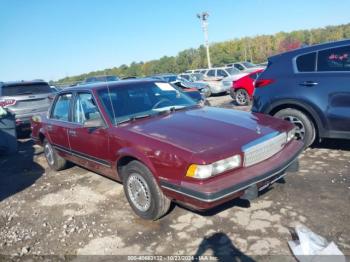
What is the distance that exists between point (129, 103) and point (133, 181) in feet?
3.78

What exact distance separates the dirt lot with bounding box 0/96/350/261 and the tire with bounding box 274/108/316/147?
316 mm

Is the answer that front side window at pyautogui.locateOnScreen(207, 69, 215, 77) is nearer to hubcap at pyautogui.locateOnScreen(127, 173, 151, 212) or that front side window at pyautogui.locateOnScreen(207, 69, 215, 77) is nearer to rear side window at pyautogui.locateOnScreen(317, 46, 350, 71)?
rear side window at pyautogui.locateOnScreen(317, 46, 350, 71)

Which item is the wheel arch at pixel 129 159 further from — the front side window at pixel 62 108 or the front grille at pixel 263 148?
the front side window at pixel 62 108

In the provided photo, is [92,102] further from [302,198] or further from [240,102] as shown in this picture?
[240,102]

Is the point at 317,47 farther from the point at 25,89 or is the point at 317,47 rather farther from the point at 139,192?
the point at 25,89

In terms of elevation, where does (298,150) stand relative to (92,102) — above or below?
below

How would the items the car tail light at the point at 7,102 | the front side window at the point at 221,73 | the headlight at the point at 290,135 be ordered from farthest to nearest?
the front side window at the point at 221,73 → the car tail light at the point at 7,102 → the headlight at the point at 290,135

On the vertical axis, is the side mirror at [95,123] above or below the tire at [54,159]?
above

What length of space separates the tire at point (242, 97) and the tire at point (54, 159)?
26.5 ft

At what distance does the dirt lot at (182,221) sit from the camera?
3387 millimetres

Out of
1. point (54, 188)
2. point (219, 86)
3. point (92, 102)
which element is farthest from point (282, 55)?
point (219, 86)

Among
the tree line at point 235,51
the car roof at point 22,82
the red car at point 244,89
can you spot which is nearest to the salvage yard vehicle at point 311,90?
the red car at point 244,89

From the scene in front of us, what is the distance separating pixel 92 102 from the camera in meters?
4.73

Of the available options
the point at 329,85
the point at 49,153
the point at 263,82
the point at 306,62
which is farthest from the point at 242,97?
the point at 49,153
